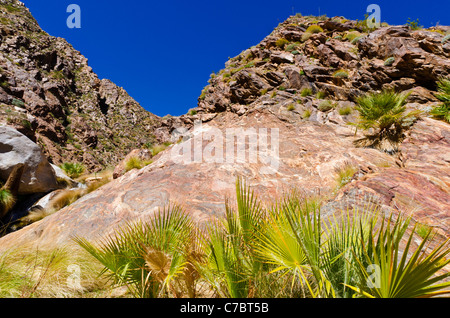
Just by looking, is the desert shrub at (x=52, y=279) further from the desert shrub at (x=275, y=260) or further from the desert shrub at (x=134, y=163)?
the desert shrub at (x=134, y=163)

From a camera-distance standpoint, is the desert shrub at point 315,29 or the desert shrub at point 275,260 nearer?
the desert shrub at point 275,260

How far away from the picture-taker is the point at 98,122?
1459 inches

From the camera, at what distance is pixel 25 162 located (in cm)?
973

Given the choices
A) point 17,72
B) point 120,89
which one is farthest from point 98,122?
point 120,89

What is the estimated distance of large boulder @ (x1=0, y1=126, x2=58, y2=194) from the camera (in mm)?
9250

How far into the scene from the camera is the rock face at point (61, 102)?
23.0 metres

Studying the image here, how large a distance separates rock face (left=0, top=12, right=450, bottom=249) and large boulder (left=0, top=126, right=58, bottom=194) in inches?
229

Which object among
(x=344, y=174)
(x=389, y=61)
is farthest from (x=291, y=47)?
(x=344, y=174)

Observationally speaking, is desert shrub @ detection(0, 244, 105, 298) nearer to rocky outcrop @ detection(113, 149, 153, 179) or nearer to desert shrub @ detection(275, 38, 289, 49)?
rocky outcrop @ detection(113, 149, 153, 179)

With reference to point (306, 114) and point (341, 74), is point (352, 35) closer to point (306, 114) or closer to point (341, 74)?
point (341, 74)

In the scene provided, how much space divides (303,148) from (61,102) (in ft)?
129

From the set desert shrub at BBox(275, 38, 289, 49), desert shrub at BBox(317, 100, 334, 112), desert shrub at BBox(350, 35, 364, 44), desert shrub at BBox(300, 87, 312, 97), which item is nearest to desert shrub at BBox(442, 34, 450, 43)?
desert shrub at BBox(350, 35, 364, 44)

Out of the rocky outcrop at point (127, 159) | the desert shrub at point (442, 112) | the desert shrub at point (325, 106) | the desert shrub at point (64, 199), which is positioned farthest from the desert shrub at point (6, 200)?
the desert shrub at point (442, 112)

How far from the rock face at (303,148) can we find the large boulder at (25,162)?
19.1ft
